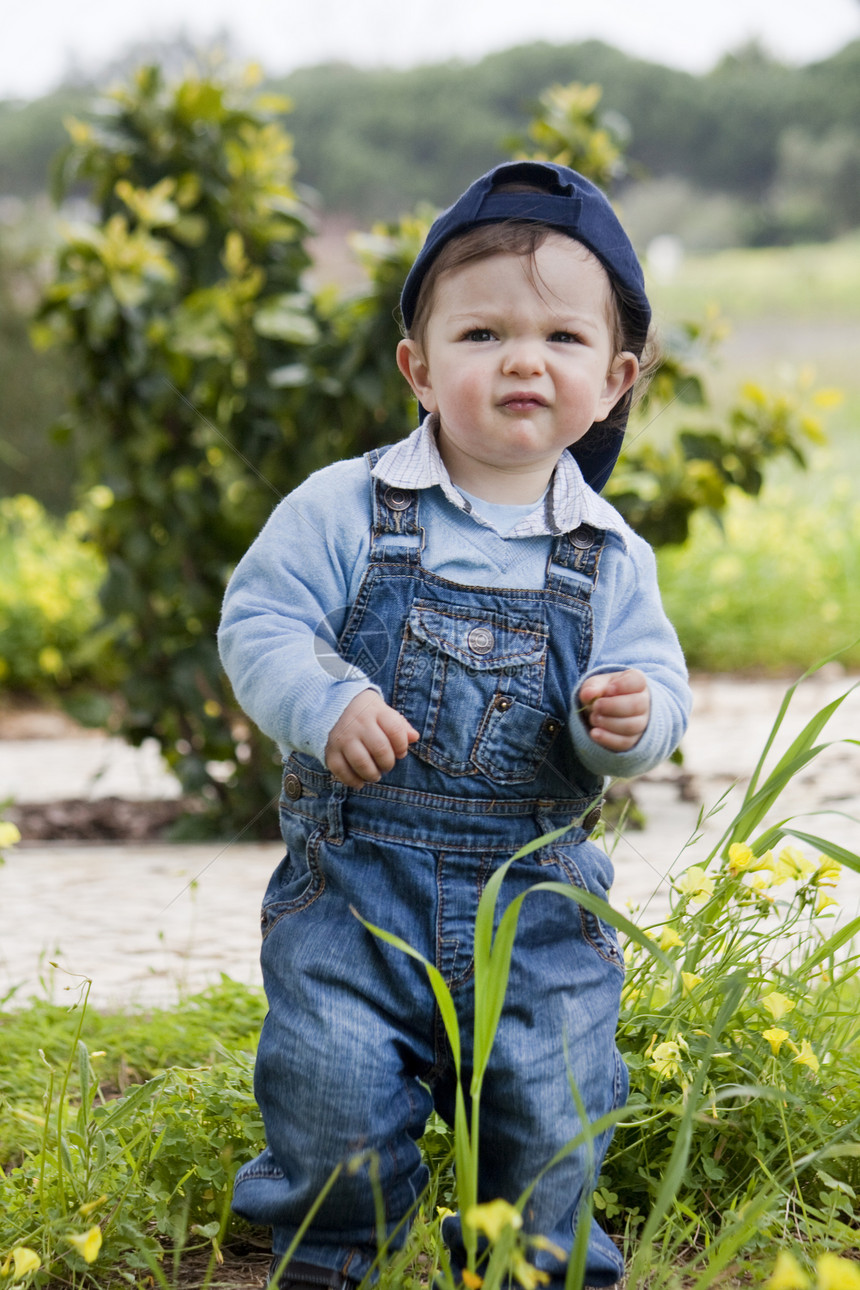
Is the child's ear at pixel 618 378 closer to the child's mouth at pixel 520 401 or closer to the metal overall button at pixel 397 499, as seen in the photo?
the child's mouth at pixel 520 401

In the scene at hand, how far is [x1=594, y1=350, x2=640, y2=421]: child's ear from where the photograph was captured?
163 centimetres

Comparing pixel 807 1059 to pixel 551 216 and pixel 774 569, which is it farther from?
pixel 774 569

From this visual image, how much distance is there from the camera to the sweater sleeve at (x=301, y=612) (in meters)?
1.37

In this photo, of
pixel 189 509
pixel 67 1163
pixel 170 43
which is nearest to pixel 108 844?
pixel 189 509

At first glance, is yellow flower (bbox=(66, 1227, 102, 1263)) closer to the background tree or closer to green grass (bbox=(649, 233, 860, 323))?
the background tree

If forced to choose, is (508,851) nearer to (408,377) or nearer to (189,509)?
(408,377)

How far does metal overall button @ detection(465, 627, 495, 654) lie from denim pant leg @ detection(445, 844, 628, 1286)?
10.1 inches

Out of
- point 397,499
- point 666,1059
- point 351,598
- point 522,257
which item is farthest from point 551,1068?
point 522,257

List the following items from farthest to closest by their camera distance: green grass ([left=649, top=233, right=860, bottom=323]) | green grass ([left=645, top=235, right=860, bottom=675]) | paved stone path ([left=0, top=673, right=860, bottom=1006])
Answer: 1. green grass ([left=649, top=233, right=860, bottom=323])
2. green grass ([left=645, top=235, right=860, bottom=675])
3. paved stone path ([left=0, top=673, right=860, bottom=1006])

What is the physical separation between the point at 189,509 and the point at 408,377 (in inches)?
94.0

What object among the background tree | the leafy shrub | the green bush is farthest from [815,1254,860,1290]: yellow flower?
the green bush

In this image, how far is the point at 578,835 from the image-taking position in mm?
1540

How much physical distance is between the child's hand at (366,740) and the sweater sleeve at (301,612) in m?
0.01

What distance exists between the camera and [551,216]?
1.49 metres
